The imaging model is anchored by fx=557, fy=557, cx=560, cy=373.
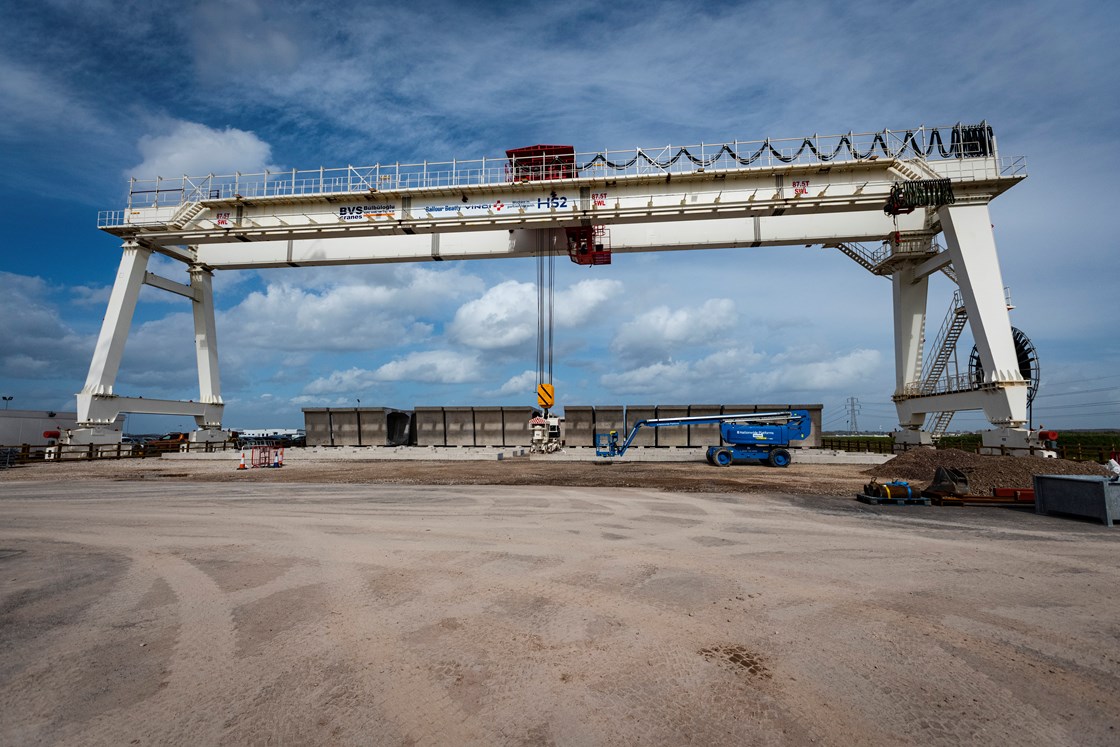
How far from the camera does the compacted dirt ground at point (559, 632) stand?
10.1ft

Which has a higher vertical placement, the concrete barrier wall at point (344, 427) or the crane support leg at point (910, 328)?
the crane support leg at point (910, 328)

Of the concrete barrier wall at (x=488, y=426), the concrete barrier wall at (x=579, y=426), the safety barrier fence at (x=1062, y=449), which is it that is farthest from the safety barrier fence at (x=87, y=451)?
the safety barrier fence at (x=1062, y=449)

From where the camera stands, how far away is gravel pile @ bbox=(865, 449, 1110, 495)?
530 inches

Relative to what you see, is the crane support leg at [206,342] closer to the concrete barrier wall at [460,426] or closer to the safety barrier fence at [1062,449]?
the concrete barrier wall at [460,426]

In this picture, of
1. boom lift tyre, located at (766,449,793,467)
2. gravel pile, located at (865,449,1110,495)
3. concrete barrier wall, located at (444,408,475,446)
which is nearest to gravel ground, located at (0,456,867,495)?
boom lift tyre, located at (766,449,793,467)

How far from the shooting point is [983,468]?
46.9ft

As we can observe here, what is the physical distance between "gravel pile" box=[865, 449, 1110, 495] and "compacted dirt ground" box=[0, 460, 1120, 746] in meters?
4.75

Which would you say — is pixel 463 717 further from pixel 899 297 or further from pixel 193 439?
pixel 193 439

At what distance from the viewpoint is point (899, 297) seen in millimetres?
25031

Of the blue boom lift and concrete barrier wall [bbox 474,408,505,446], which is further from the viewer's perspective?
concrete barrier wall [bbox 474,408,505,446]

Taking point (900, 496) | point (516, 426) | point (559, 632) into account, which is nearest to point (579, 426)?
point (516, 426)

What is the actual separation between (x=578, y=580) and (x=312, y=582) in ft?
9.02

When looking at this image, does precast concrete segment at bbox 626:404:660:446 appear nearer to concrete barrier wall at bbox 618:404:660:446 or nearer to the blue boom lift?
concrete barrier wall at bbox 618:404:660:446

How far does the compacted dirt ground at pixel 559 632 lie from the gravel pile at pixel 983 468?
187 inches
